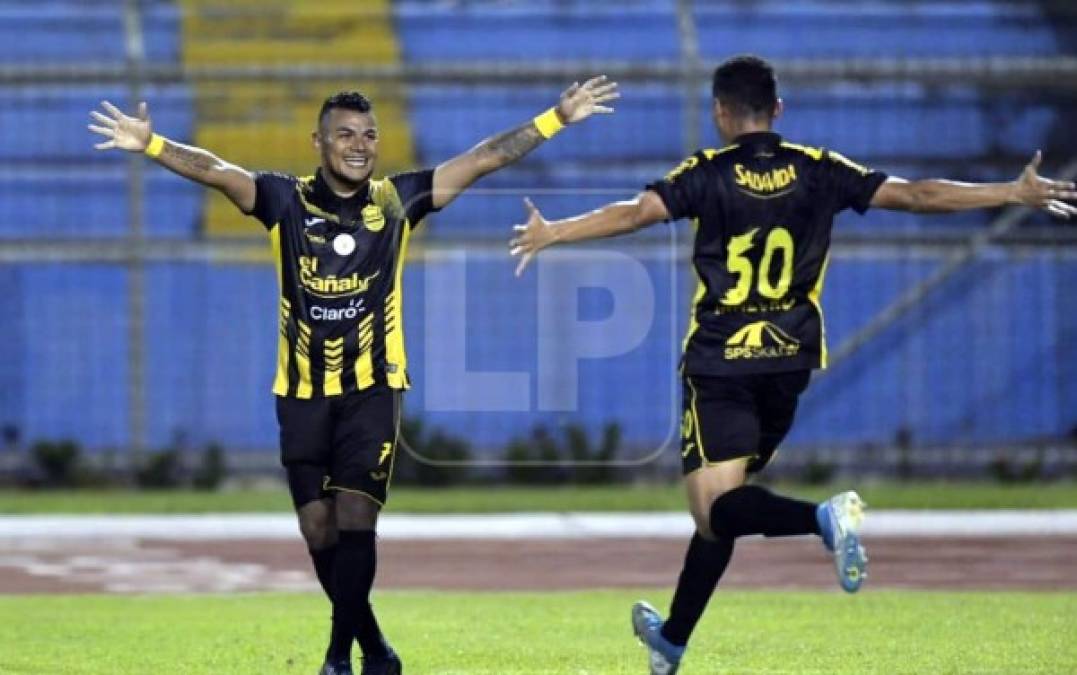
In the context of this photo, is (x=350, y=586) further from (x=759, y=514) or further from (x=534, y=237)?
(x=759, y=514)

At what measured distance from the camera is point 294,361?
9.43 metres

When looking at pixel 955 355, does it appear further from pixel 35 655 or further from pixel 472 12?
pixel 35 655

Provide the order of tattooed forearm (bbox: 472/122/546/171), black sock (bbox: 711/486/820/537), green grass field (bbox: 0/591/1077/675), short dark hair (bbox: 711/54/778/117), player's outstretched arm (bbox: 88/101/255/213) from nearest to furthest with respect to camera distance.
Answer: black sock (bbox: 711/486/820/537)
short dark hair (bbox: 711/54/778/117)
player's outstretched arm (bbox: 88/101/255/213)
tattooed forearm (bbox: 472/122/546/171)
green grass field (bbox: 0/591/1077/675)

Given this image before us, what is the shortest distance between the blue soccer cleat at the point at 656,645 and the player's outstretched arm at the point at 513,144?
6.43ft

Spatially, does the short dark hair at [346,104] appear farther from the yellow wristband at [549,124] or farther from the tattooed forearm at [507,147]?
the yellow wristband at [549,124]

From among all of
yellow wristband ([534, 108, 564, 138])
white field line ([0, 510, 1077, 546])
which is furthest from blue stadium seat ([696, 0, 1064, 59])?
yellow wristband ([534, 108, 564, 138])

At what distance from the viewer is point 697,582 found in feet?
29.5

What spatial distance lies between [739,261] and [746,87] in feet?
2.31

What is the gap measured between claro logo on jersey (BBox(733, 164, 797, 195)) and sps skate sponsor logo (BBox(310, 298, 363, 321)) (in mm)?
1666

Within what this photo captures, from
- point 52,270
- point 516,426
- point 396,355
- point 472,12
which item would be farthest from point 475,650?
point 472,12

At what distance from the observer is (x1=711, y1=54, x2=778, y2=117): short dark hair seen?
29.8 ft

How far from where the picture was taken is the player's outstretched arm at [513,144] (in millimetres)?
9609

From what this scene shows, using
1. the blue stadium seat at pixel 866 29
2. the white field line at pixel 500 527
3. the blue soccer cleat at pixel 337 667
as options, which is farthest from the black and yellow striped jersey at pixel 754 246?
the blue stadium seat at pixel 866 29

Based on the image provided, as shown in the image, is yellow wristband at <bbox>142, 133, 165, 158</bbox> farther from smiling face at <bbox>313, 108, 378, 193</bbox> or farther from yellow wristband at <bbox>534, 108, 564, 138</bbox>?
yellow wristband at <bbox>534, 108, 564, 138</bbox>
